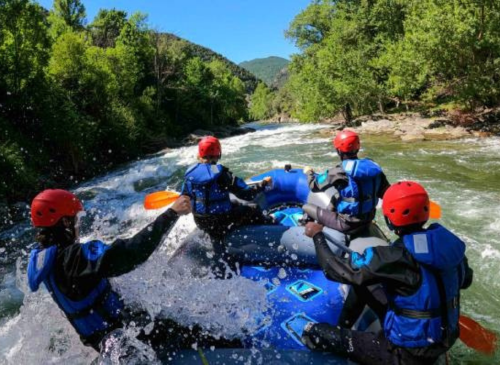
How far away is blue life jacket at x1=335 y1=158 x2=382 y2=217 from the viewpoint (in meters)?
3.37

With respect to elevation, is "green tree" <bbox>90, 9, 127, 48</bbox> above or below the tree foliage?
above

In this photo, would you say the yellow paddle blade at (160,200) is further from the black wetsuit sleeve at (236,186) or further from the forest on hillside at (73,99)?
the forest on hillside at (73,99)

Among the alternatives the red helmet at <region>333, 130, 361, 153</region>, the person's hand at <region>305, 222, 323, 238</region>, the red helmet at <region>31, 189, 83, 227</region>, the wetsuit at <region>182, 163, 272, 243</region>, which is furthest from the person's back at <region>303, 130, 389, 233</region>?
the red helmet at <region>31, 189, 83, 227</region>

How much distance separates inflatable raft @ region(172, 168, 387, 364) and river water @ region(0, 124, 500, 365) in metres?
0.18

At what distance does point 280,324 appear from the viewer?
2.95 m

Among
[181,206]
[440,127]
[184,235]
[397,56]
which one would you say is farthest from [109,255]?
[397,56]

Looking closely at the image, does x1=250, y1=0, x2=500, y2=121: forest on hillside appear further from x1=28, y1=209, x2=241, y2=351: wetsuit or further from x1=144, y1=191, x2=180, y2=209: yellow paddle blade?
x1=28, y1=209, x2=241, y2=351: wetsuit

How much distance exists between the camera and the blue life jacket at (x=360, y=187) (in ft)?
11.1

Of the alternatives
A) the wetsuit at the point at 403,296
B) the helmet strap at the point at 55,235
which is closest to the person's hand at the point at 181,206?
the helmet strap at the point at 55,235

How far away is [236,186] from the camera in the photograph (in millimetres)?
3727

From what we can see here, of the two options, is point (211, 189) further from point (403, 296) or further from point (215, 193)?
point (403, 296)

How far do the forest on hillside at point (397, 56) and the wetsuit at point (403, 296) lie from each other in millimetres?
14111

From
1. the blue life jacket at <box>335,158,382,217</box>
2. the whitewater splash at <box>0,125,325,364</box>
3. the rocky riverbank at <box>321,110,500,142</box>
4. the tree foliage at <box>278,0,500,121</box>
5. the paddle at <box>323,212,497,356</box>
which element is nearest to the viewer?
the paddle at <box>323,212,497,356</box>

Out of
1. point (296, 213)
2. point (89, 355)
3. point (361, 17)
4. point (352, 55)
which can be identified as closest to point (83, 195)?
point (296, 213)
